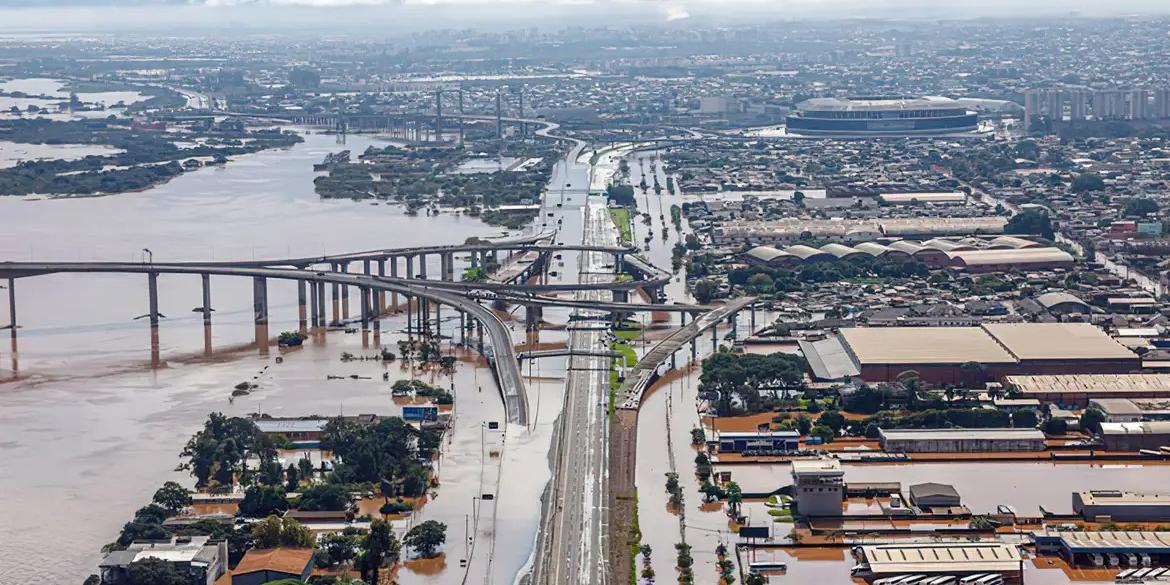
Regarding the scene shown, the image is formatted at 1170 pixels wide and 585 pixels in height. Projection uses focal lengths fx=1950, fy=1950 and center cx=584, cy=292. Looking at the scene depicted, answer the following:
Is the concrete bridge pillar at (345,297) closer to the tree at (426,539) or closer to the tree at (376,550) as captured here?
the tree at (426,539)

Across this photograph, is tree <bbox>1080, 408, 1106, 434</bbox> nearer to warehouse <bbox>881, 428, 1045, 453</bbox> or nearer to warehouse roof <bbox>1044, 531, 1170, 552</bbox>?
warehouse <bbox>881, 428, 1045, 453</bbox>

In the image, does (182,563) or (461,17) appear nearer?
(182,563)

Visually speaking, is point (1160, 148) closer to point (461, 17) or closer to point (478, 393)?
point (478, 393)

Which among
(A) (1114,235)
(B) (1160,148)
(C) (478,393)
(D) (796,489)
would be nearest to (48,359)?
(C) (478,393)

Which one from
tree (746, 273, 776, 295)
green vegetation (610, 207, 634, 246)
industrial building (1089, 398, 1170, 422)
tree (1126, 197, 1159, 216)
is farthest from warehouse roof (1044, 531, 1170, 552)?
tree (1126, 197, 1159, 216)

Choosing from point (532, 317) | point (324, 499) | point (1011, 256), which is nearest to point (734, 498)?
point (324, 499)

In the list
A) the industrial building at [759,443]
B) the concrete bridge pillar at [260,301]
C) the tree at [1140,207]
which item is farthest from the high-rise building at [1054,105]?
the industrial building at [759,443]
